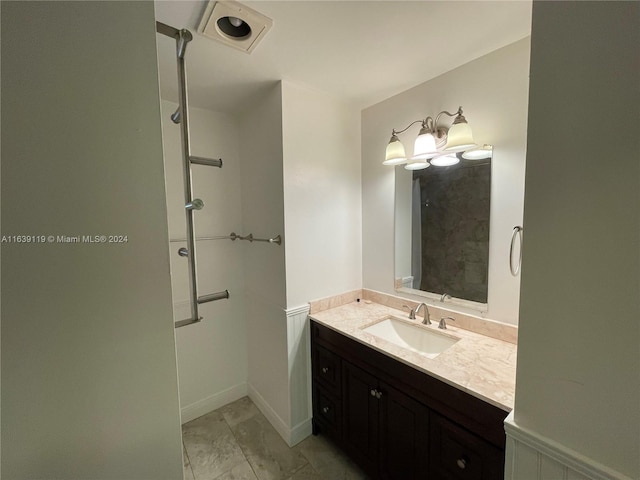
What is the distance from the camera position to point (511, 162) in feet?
4.31

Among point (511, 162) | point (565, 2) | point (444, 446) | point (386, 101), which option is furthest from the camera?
point (386, 101)

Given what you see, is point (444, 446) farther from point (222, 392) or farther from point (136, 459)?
point (222, 392)

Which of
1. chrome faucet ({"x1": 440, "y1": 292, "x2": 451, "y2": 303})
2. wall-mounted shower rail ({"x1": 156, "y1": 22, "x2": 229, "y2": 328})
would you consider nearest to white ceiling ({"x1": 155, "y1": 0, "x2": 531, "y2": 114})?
wall-mounted shower rail ({"x1": 156, "y1": 22, "x2": 229, "y2": 328})

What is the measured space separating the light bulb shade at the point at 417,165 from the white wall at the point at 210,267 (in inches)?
53.5

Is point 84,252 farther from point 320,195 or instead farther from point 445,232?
point 445,232

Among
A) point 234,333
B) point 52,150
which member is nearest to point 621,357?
point 52,150

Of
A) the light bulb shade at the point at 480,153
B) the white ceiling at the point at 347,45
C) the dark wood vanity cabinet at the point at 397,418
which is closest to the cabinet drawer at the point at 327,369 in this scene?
the dark wood vanity cabinet at the point at 397,418

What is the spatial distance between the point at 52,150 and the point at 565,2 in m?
1.22

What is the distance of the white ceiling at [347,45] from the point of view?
1.04 metres

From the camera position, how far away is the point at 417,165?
5.42 feet

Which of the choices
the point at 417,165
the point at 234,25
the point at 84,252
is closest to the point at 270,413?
the point at 84,252

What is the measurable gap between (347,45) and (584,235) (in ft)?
4.05

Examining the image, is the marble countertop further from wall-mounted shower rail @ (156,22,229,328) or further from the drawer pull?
wall-mounted shower rail @ (156,22,229,328)

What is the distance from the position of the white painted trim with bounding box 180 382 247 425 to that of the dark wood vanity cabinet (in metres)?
0.80
